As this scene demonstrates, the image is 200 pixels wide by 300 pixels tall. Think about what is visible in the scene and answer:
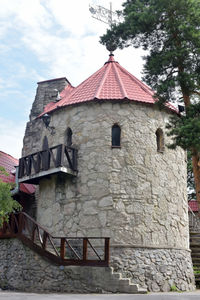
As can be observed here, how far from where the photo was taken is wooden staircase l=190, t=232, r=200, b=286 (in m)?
16.4

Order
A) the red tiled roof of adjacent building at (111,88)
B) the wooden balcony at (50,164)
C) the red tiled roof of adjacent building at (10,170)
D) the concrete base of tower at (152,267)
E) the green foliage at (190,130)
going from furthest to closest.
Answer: the red tiled roof of adjacent building at (10,170), the red tiled roof of adjacent building at (111,88), the wooden balcony at (50,164), the concrete base of tower at (152,267), the green foliage at (190,130)

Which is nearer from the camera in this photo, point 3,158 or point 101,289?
point 101,289

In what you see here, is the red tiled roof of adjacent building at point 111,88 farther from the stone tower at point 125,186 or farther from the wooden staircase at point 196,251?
the wooden staircase at point 196,251

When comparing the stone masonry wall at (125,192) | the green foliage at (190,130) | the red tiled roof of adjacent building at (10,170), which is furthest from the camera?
the red tiled roof of adjacent building at (10,170)

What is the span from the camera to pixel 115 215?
557 inches

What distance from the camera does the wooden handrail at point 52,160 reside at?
48.4 ft

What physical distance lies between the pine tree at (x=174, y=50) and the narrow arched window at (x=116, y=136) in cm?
298

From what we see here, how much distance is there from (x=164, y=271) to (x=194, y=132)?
556 cm

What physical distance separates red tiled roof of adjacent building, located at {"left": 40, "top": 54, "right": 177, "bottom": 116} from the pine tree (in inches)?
89.7

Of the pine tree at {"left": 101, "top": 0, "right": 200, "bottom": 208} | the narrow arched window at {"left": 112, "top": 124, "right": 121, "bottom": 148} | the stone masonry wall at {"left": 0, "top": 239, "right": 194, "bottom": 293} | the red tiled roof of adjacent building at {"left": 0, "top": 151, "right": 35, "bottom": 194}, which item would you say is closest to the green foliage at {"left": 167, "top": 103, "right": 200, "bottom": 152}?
the pine tree at {"left": 101, "top": 0, "right": 200, "bottom": 208}

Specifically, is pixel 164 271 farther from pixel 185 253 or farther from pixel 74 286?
pixel 74 286

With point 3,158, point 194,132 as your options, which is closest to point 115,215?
point 194,132

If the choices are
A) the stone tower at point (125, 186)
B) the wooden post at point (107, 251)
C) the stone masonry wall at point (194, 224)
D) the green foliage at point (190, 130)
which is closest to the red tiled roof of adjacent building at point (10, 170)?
the stone tower at point (125, 186)

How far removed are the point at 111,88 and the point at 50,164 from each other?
13.0ft
